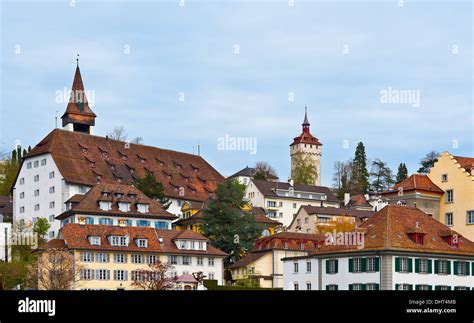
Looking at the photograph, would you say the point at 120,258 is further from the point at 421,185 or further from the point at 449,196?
the point at 449,196

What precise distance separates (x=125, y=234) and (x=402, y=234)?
35.9 meters

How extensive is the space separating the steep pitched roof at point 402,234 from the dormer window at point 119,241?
27489mm

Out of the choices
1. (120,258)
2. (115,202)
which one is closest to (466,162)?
(120,258)

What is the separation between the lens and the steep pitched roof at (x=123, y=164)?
146 meters

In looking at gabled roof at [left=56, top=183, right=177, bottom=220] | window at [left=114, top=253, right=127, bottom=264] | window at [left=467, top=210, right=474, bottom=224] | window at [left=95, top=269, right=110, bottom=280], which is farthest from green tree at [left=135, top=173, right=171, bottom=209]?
window at [left=467, top=210, right=474, bottom=224]

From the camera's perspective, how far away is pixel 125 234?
343 feet

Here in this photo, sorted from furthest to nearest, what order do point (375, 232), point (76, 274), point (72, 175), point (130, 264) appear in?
point (72, 175), point (130, 264), point (76, 274), point (375, 232)

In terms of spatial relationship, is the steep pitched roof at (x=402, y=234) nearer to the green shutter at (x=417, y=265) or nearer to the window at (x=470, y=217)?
the green shutter at (x=417, y=265)

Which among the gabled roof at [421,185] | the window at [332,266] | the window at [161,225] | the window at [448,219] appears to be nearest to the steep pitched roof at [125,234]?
the window at [161,225]

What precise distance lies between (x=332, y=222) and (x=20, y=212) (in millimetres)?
46694

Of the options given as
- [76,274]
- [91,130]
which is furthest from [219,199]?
[91,130]
